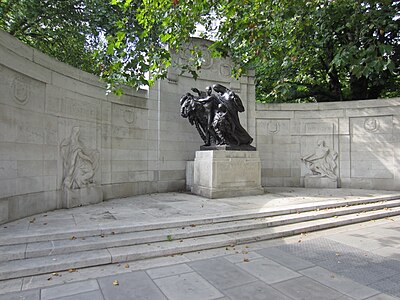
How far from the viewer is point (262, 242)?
5.08 m

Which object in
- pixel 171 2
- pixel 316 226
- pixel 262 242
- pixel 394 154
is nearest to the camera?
pixel 262 242

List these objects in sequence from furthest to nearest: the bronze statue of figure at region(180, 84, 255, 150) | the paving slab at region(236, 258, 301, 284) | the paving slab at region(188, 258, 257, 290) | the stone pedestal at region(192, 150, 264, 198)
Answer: the bronze statue of figure at region(180, 84, 255, 150)
the stone pedestal at region(192, 150, 264, 198)
the paving slab at region(236, 258, 301, 284)
the paving slab at region(188, 258, 257, 290)

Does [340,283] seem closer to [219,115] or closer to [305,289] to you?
[305,289]

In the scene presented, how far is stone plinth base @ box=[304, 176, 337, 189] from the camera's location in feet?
37.8

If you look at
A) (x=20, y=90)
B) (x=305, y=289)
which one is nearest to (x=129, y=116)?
(x=20, y=90)

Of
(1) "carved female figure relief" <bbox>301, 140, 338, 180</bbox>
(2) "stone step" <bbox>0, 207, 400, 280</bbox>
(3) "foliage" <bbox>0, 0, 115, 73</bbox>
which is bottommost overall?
(2) "stone step" <bbox>0, 207, 400, 280</bbox>

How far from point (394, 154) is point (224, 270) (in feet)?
34.9

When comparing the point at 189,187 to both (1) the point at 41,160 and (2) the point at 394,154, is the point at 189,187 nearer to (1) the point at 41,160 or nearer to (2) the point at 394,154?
(1) the point at 41,160

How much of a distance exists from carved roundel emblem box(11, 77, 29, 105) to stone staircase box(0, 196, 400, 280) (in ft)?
9.79

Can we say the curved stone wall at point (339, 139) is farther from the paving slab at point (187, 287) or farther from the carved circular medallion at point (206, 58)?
the paving slab at point (187, 287)

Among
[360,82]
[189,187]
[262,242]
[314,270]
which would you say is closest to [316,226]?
[262,242]

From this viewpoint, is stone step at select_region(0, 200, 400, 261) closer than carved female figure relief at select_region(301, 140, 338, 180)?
Yes

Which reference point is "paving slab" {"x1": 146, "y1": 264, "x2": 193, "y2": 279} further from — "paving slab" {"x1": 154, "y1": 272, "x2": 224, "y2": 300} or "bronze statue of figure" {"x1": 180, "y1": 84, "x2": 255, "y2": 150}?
"bronze statue of figure" {"x1": 180, "y1": 84, "x2": 255, "y2": 150}

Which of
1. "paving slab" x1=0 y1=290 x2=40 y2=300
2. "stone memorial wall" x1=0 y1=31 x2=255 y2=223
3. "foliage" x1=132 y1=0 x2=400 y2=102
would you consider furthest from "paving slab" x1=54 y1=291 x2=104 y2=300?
"foliage" x1=132 y1=0 x2=400 y2=102
